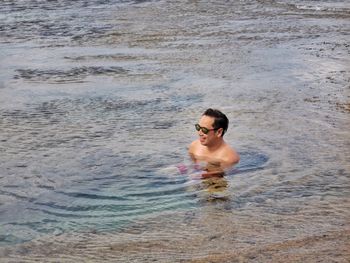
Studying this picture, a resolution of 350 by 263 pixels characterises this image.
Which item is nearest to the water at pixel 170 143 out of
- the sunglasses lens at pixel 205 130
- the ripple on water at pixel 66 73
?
the ripple on water at pixel 66 73

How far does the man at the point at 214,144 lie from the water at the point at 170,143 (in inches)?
7.0

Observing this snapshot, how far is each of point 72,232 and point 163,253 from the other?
32.8 inches

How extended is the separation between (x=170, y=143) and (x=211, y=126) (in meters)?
0.97

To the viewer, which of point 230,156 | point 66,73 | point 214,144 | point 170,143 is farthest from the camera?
point 66,73

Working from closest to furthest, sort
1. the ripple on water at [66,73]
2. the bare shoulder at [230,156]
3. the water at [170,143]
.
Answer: the water at [170,143] → the bare shoulder at [230,156] → the ripple on water at [66,73]

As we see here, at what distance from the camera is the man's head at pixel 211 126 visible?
291 inches

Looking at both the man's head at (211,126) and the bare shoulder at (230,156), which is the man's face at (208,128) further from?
the bare shoulder at (230,156)

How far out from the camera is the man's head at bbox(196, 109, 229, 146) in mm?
7391

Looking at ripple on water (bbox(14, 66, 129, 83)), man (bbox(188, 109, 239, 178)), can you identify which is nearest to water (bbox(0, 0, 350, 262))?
ripple on water (bbox(14, 66, 129, 83))

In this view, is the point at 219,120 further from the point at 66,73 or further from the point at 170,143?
the point at 66,73

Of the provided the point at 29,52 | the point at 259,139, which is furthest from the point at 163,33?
the point at 259,139

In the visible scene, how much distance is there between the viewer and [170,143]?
8281mm

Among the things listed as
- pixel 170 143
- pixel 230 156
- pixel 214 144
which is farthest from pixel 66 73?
pixel 230 156

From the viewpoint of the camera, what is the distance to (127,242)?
5.34m
